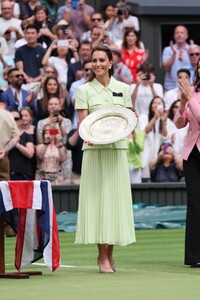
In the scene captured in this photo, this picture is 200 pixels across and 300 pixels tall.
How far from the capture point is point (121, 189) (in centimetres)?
1078

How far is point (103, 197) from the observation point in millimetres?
10734

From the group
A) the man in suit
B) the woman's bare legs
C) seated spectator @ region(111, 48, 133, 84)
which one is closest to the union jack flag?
the woman's bare legs

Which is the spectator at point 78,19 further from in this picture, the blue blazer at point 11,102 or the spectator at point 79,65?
the blue blazer at point 11,102

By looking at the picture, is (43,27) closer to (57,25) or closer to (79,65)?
(57,25)

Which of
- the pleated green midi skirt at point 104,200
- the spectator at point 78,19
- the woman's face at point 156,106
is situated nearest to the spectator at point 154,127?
the woman's face at point 156,106

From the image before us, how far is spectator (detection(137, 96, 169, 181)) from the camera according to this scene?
2072cm

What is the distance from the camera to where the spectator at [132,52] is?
2288 centimetres

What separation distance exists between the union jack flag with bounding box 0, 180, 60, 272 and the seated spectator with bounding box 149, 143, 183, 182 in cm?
997

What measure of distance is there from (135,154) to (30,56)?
3219 millimetres

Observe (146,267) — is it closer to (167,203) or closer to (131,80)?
(167,203)

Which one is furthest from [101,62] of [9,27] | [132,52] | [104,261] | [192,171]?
[132,52]

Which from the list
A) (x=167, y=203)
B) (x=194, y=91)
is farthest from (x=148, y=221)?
(x=194, y=91)

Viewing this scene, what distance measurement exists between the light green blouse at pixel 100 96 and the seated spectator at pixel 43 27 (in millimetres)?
11590

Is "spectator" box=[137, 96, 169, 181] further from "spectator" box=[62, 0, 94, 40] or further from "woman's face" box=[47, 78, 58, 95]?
"spectator" box=[62, 0, 94, 40]
